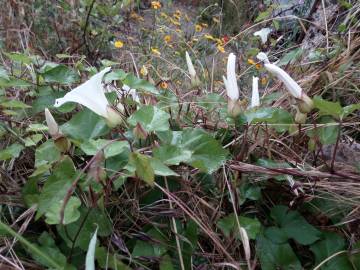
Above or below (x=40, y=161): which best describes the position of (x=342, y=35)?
below

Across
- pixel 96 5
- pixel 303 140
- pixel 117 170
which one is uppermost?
pixel 117 170

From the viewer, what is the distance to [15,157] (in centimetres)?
81

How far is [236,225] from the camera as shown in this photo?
0.74m

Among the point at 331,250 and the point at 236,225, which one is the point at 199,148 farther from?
the point at 331,250

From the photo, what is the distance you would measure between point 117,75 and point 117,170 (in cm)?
29

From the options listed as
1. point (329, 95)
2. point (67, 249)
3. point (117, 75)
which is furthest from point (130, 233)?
point (329, 95)

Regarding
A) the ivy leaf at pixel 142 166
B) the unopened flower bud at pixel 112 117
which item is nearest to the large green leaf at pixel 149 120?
the unopened flower bud at pixel 112 117

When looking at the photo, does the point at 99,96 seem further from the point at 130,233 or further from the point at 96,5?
the point at 96,5

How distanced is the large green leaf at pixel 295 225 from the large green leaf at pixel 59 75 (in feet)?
1.60

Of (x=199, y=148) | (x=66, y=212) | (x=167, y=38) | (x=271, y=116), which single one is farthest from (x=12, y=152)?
(x=167, y=38)

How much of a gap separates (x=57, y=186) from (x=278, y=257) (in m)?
0.35

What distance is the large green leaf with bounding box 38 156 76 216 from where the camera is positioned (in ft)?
2.13

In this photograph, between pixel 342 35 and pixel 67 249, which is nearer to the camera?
pixel 67 249

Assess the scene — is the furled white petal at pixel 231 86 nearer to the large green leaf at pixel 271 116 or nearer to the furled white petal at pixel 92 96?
the large green leaf at pixel 271 116
